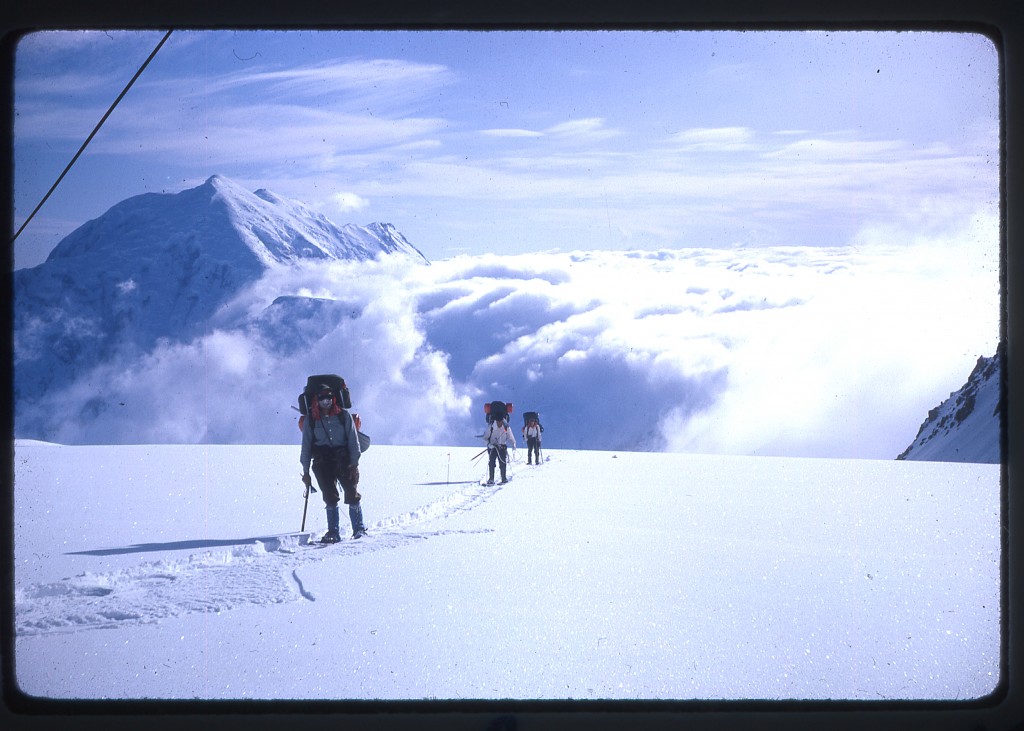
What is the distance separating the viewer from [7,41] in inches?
108

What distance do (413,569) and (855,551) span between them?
10.9 feet

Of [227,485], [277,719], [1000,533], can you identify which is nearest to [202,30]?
[277,719]

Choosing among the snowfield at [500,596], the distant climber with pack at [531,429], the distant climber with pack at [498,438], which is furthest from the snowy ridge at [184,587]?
the distant climber with pack at [531,429]

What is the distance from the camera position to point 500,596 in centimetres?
410

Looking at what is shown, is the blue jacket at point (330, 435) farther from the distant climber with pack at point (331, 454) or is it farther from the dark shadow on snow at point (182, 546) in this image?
the dark shadow on snow at point (182, 546)

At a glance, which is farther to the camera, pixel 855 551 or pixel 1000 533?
pixel 855 551

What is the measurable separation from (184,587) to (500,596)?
1.79m

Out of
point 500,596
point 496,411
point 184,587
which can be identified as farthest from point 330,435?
point 496,411

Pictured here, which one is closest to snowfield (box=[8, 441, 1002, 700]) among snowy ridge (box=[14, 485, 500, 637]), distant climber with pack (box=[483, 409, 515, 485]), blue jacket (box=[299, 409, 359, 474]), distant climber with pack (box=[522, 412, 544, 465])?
snowy ridge (box=[14, 485, 500, 637])

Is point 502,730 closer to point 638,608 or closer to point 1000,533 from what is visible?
point 638,608

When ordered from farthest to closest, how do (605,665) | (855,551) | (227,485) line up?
(227,485) → (855,551) → (605,665)

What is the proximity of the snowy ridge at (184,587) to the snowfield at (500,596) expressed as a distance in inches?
0.9

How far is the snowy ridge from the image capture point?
3721 millimetres

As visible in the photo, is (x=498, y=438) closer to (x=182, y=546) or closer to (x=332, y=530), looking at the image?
(x=332, y=530)
